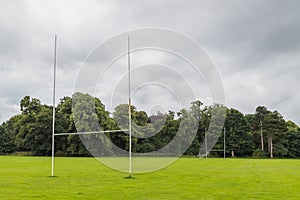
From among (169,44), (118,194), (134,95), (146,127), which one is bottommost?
(118,194)

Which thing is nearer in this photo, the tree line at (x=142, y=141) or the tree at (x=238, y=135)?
the tree line at (x=142, y=141)

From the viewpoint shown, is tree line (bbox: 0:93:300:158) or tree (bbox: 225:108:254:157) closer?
tree line (bbox: 0:93:300:158)

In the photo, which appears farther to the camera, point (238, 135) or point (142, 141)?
point (238, 135)

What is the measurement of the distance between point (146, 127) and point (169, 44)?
5168mm

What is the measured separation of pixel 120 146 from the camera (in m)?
40.4

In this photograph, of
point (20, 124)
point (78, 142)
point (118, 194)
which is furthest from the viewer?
point (20, 124)

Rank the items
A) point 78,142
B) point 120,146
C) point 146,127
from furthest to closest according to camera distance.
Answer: point 78,142 → point 120,146 → point 146,127

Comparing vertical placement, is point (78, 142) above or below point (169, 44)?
below

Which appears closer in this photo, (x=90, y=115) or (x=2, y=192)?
(x=2, y=192)

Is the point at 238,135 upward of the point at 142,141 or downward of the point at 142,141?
upward

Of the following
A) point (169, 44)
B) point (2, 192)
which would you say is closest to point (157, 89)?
point (169, 44)

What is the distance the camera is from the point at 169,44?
13.7 meters

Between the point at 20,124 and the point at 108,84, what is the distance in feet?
134

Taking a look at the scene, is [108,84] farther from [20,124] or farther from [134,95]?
[20,124]
